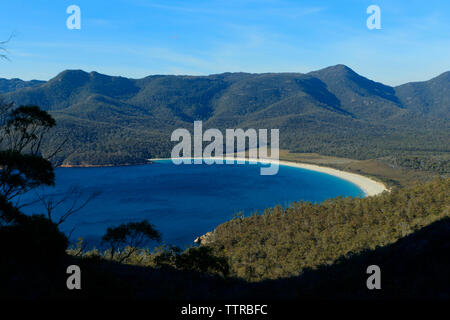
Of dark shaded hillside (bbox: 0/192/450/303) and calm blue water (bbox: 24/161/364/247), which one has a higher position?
dark shaded hillside (bbox: 0/192/450/303)

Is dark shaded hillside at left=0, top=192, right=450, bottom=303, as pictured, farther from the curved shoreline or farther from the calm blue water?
the curved shoreline

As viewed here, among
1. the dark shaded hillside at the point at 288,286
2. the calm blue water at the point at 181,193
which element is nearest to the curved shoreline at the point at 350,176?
the calm blue water at the point at 181,193

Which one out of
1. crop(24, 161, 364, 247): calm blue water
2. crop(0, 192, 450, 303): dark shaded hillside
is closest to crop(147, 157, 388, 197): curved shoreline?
crop(24, 161, 364, 247): calm blue water

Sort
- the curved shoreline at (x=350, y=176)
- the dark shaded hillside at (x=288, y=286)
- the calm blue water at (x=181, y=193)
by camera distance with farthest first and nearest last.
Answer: the curved shoreline at (x=350, y=176) < the calm blue water at (x=181, y=193) < the dark shaded hillside at (x=288, y=286)

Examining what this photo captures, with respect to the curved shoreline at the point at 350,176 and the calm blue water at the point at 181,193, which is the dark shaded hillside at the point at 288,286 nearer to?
the calm blue water at the point at 181,193

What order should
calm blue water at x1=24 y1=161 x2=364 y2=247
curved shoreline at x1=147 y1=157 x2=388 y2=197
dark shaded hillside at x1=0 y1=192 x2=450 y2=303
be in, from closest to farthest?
dark shaded hillside at x1=0 y1=192 x2=450 y2=303 < calm blue water at x1=24 y1=161 x2=364 y2=247 < curved shoreline at x1=147 y1=157 x2=388 y2=197

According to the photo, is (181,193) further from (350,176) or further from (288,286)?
(288,286)
